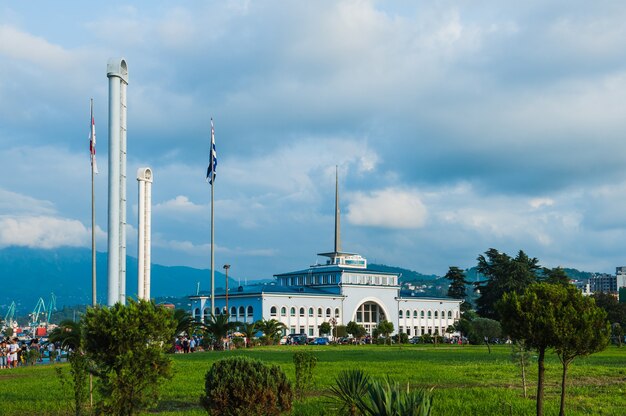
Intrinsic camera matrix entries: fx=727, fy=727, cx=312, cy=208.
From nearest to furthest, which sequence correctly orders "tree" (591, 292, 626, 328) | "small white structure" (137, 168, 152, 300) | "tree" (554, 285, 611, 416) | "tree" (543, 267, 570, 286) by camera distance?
1. "tree" (554, 285, 611, 416)
2. "small white structure" (137, 168, 152, 300)
3. "tree" (591, 292, 626, 328)
4. "tree" (543, 267, 570, 286)

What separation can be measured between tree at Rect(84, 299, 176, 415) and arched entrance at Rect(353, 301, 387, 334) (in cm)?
9285

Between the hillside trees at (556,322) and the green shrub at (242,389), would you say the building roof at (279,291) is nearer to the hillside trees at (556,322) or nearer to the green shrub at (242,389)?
the hillside trees at (556,322)

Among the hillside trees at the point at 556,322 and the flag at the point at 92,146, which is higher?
the flag at the point at 92,146

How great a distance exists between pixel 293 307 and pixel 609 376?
69.6 metres

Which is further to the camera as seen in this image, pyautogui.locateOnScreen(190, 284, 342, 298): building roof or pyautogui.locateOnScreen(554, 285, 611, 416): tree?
pyautogui.locateOnScreen(190, 284, 342, 298): building roof

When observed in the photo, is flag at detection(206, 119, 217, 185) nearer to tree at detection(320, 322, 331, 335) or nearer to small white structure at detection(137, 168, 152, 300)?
small white structure at detection(137, 168, 152, 300)

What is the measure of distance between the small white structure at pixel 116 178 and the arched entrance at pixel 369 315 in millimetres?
80416

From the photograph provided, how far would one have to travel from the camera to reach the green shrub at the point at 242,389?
40.7 ft

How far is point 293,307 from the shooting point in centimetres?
9475

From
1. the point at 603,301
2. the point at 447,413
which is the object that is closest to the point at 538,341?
the point at 447,413

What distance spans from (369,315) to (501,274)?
20.4 metres

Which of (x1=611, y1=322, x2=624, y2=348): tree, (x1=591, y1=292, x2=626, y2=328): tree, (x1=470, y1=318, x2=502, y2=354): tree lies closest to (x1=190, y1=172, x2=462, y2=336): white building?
(x1=591, y1=292, x2=626, y2=328): tree

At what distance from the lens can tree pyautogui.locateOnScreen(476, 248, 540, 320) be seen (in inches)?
4161

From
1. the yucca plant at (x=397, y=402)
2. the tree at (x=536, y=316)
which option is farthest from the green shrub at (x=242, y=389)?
the tree at (x=536, y=316)
